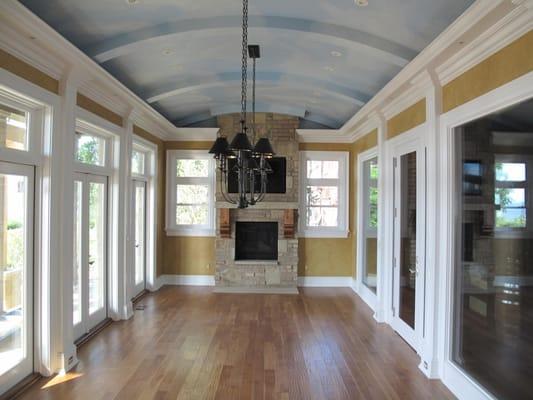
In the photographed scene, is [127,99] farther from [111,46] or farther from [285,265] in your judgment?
[285,265]

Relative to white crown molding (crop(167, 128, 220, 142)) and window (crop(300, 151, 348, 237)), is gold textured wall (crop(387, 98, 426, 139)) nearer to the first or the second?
window (crop(300, 151, 348, 237))

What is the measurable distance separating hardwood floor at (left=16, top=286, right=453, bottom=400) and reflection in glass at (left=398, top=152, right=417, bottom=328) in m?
0.44

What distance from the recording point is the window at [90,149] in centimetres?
441

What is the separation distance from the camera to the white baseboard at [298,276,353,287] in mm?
7496

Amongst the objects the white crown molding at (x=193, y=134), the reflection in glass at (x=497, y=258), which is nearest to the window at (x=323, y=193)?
the white crown molding at (x=193, y=134)

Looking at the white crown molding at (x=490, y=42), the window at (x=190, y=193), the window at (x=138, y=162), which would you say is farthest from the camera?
the window at (x=190, y=193)

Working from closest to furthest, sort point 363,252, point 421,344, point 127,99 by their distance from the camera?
1. point 421,344
2. point 127,99
3. point 363,252

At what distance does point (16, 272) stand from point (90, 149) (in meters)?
1.85

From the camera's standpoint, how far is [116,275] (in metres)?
5.19

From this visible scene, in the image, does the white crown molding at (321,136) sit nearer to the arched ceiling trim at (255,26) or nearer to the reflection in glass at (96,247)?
the arched ceiling trim at (255,26)

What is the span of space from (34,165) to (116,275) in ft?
7.32

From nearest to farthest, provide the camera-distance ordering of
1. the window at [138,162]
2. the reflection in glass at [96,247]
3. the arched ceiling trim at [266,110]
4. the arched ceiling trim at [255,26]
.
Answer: the arched ceiling trim at [255,26], the reflection in glass at [96,247], the window at [138,162], the arched ceiling trim at [266,110]

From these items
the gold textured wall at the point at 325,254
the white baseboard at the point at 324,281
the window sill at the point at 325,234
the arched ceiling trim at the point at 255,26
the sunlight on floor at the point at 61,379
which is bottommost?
the sunlight on floor at the point at 61,379

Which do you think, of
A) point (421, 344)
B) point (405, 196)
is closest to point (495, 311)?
point (421, 344)
